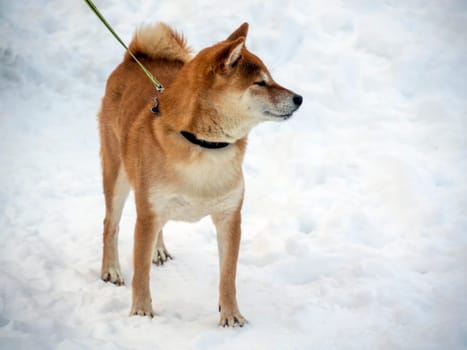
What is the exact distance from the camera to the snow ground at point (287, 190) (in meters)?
3.01

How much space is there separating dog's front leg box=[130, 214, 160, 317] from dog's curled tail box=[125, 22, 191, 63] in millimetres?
1464

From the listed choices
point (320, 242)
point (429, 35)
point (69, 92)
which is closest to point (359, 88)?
point (429, 35)

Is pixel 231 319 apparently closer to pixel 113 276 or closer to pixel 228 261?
pixel 228 261

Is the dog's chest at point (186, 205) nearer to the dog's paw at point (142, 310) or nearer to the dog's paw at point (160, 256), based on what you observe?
the dog's paw at point (142, 310)

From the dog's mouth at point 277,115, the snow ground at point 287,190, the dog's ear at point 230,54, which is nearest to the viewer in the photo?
the dog's ear at point 230,54

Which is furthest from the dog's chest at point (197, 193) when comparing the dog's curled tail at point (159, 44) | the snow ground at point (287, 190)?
the dog's curled tail at point (159, 44)

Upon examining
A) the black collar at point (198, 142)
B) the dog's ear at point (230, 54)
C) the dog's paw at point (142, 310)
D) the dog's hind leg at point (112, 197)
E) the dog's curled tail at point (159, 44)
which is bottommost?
the dog's paw at point (142, 310)

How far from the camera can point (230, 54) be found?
9.14 feet

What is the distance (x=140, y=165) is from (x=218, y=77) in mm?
746

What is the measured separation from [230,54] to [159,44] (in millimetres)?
1270

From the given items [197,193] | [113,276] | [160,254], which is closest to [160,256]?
[160,254]

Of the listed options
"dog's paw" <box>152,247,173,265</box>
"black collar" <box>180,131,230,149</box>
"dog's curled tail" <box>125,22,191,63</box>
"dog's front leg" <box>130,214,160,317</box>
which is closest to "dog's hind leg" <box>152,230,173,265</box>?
"dog's paw" <box>152,247,173,265</box>

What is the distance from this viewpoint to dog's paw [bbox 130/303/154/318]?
311 cm

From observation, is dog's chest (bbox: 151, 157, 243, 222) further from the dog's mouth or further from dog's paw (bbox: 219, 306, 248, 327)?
dog's paw (bbox: 219, 306, 248, 327)
